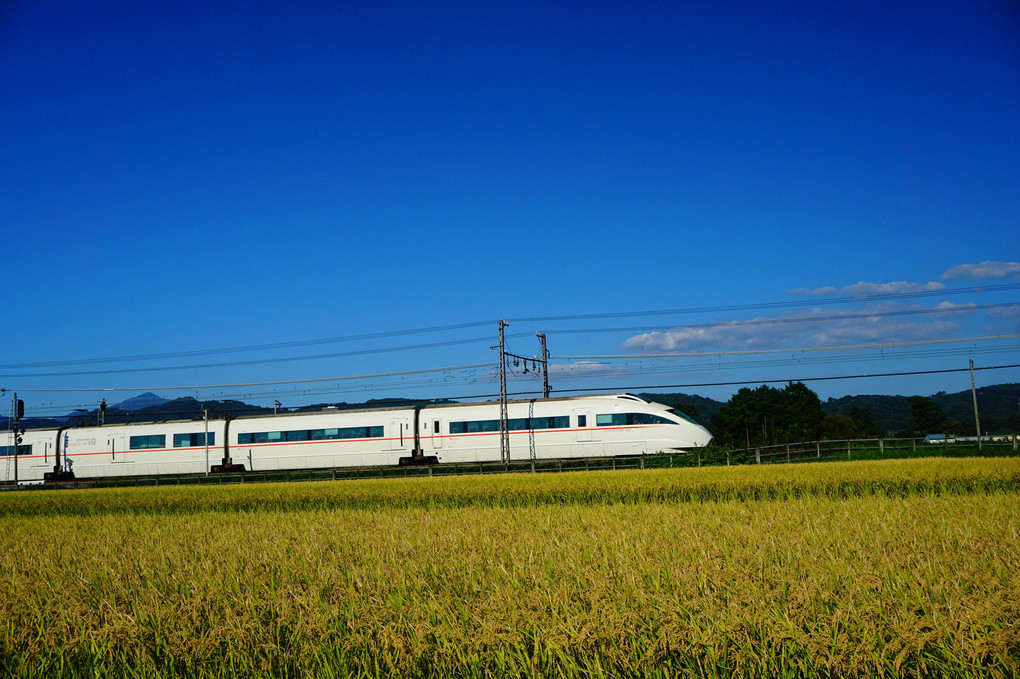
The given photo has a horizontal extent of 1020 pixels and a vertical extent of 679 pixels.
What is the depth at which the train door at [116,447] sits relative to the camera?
38.0m

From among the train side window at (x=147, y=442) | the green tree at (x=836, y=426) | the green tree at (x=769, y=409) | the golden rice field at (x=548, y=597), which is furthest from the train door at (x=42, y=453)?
the green tree at (x=836, y=426)

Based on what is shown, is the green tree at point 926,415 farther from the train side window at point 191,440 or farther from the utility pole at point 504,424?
the train side window at point 191,440

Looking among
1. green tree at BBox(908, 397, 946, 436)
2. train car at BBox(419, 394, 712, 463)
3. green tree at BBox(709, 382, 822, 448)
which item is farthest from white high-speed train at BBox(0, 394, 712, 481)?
green tree at BBox(908, 397, 946, 436)

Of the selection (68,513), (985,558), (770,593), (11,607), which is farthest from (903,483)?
(68,513)

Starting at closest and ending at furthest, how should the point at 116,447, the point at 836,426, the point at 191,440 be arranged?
the point at 191,440 < the point at 116,447 < the point at 836,426

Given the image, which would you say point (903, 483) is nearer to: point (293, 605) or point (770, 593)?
point (770, 593)

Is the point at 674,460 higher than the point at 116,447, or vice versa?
the point at 116,447

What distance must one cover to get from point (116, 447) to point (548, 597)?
39572 millimetres

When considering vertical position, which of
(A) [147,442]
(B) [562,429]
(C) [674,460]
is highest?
(A) [147,442]

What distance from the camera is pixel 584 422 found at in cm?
3225

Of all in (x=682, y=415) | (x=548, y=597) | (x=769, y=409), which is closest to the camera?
(x=548, y=597)

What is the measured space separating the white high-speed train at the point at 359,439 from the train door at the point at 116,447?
55 millimetres

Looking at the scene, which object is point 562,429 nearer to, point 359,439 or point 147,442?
point 359,439

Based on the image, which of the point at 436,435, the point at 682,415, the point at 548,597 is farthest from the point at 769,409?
the point at 548,597
